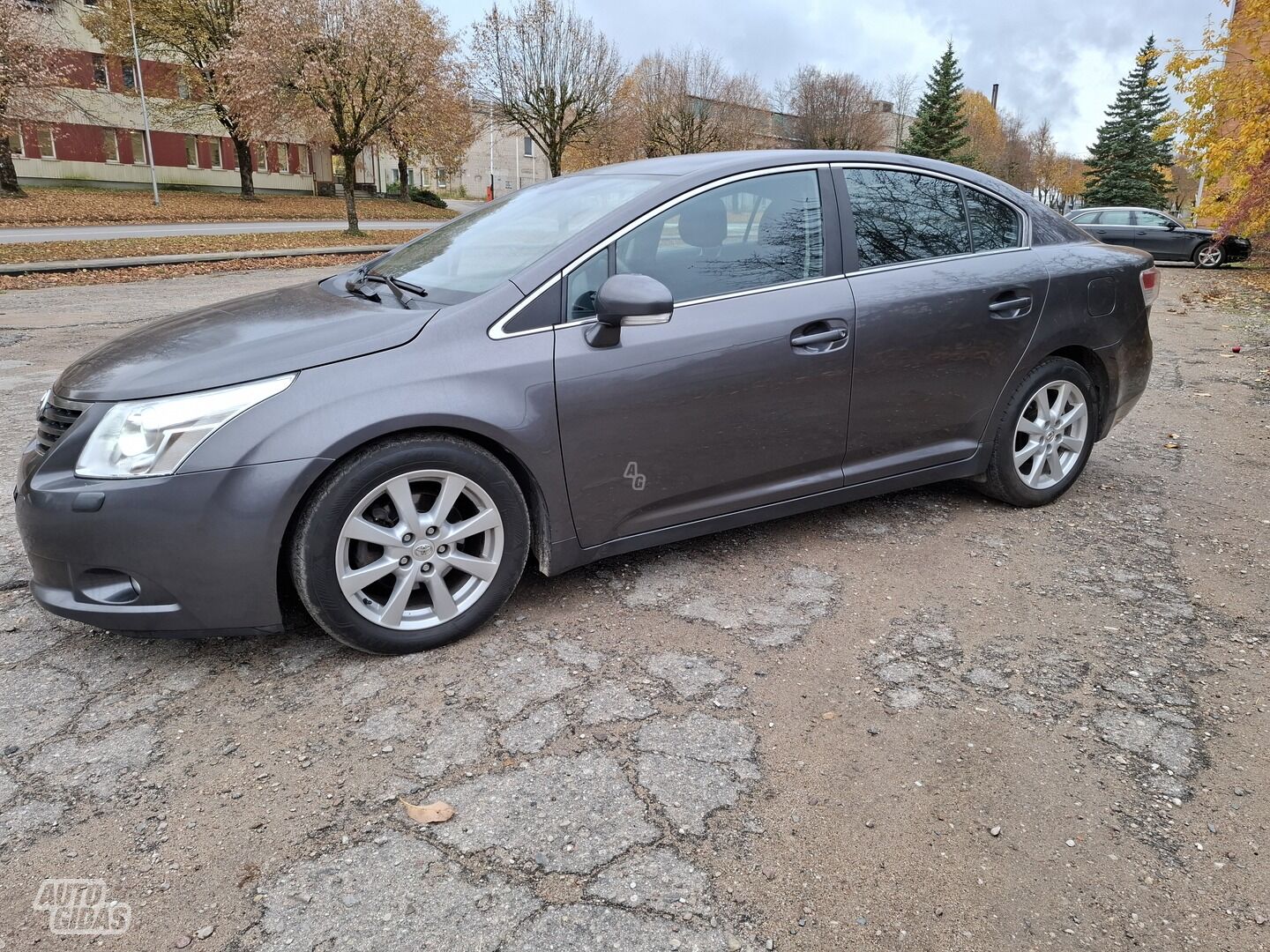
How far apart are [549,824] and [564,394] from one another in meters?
1.40

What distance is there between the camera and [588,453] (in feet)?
10.2

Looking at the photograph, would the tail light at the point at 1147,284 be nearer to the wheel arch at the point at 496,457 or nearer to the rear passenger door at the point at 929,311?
the rear passenger door at the point at 929,311

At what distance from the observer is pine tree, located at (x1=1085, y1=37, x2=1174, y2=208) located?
50438mm

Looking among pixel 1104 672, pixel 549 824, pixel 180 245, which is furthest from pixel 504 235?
pixel 180 245

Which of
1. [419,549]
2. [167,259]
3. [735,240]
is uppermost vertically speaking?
[735,240]

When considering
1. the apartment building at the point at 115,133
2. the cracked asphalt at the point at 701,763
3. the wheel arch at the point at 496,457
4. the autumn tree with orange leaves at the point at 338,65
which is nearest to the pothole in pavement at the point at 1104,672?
the cracked asphalt at the point at 701,763

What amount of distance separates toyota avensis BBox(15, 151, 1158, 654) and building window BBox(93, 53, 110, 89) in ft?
154

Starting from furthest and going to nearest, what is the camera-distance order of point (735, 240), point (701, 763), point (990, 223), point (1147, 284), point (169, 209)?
1. point (169, 209)
2. point (1147, 284)
3. point (990, 223)
4. point (735, 240)
5. point (701, 763)

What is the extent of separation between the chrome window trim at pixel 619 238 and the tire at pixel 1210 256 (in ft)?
72.2

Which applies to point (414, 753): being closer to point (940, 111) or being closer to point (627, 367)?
point (627, 367)

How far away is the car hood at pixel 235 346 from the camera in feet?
8.96

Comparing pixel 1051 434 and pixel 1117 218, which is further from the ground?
pixel 1117 218

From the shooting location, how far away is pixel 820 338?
3.49 meters

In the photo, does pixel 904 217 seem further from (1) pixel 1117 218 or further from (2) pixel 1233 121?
(1) pixel 1117 218
